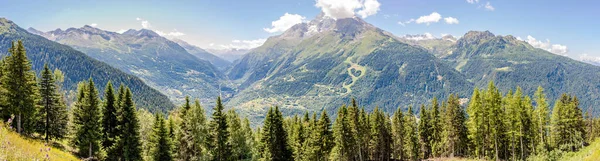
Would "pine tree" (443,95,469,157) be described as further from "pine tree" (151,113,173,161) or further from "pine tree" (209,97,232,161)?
"pine tree" (151,113,173,161)

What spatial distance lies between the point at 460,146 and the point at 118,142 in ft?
219

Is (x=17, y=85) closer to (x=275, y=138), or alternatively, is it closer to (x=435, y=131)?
(x=275, y=138)

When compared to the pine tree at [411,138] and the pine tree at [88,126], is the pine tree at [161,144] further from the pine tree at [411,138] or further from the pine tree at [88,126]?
the pine tree at [411,138]

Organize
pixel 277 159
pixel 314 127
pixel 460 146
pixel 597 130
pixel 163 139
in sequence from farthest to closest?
pixel 597 130 → pixel 460 146 → pixel 314 127 → pixel 277 159 → pixel 163 139

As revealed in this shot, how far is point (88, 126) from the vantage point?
154 ft

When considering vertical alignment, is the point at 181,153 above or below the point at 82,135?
below

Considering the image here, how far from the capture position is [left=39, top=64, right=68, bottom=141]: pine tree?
51031 mm

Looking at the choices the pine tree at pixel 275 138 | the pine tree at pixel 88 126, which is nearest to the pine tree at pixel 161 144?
the pine tree at pixel 88 126

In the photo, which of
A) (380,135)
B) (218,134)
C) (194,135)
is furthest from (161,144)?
(380,135)

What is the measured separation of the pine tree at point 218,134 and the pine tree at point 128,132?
1082cm

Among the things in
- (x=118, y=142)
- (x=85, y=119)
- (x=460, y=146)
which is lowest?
(x=460, y=146)

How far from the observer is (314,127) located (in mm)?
65562

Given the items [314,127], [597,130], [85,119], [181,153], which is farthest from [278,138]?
[597,130]

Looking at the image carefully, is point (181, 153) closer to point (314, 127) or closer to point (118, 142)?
point (118, 142)
